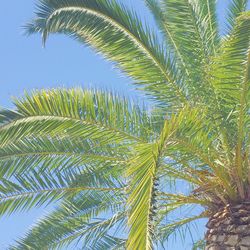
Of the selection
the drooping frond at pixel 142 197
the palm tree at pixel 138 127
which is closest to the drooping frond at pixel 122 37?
the palm tree at pixel 138 127

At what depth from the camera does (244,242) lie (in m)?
8.46

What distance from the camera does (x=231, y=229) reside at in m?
8.64

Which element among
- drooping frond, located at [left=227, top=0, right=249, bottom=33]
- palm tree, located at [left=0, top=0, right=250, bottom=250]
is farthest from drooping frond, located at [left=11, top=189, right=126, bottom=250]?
drooping frond, located at [left=227, top=0, right=249, bottom=33]

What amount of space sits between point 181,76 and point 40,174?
2362 millimetres

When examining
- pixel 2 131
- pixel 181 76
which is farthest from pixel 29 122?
pixel 181 76

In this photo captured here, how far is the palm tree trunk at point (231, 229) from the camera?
8.51m

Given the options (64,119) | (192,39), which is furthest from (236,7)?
(64,119)

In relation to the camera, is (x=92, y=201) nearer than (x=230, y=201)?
No

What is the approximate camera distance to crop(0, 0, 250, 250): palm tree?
8.52 m

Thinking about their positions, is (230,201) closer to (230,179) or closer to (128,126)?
(230,179)

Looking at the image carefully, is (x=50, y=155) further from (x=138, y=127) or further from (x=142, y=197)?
(x=142, y=197)

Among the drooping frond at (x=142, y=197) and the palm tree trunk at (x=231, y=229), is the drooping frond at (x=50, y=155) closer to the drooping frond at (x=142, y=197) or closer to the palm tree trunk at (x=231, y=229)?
the palm tree trunk at (x=231, y=229)

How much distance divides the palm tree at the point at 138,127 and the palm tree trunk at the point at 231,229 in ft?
0.04

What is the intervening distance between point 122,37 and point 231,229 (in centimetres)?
285
